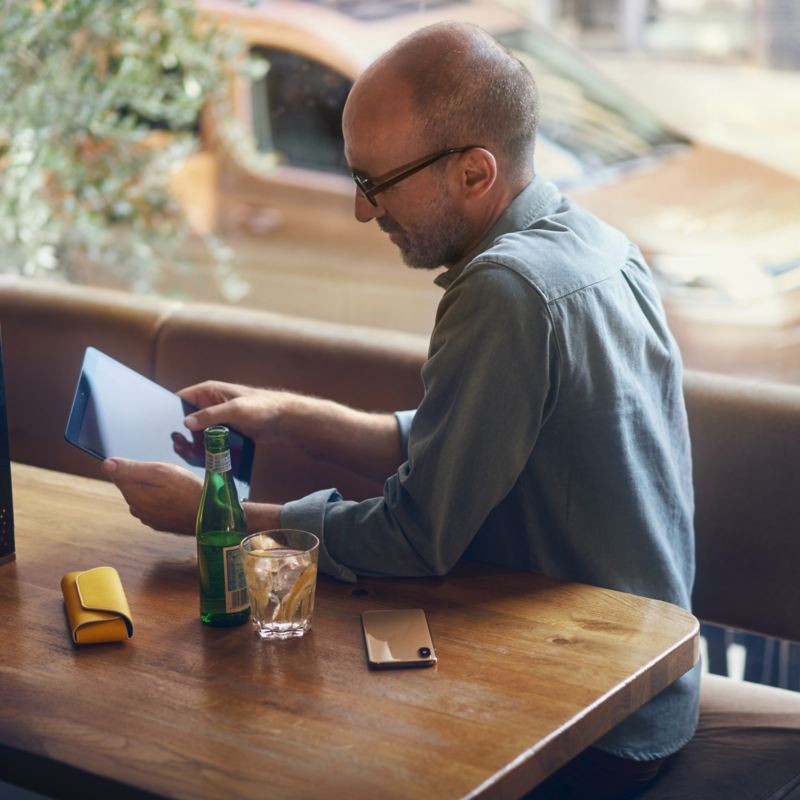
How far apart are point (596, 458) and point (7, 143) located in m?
2.32

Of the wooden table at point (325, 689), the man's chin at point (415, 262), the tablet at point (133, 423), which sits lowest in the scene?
the wooden table at point (325, 689)

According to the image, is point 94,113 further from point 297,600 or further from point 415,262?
point 297,600

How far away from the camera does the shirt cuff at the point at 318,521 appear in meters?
1.57

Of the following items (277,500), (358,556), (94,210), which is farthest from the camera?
(94,210)

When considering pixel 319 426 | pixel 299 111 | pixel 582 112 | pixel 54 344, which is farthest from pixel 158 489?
pixel 299 111

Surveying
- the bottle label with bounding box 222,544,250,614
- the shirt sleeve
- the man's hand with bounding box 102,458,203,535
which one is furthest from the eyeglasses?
the bottle label with bounding box 222,544,250,614

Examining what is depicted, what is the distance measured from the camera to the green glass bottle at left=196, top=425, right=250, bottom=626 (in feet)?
4.71

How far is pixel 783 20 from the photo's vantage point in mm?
2625

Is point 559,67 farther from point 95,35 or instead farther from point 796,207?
point 95,35

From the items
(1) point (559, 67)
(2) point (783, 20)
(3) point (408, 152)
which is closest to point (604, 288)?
(3) point (408, 152)

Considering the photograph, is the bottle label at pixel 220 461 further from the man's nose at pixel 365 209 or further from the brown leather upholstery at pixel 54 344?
the brown leather upholstery at pixel 54 344

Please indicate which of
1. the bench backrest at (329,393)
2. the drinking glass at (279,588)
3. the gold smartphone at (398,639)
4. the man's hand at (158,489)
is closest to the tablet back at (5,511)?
the man's hand at (158,489)

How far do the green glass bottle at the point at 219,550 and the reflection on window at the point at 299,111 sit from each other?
6.90 feet

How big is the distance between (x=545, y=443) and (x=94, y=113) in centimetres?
217
